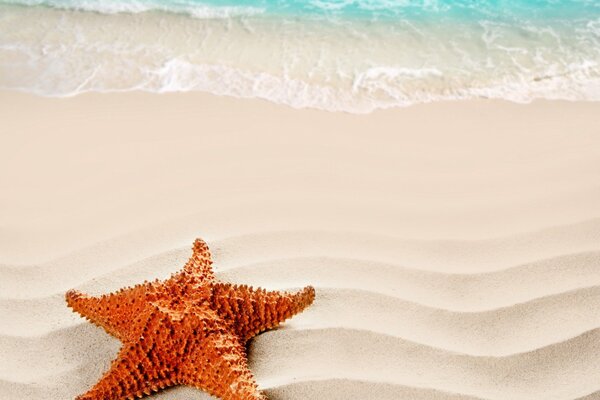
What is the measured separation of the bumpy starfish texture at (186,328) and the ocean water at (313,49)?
2.52 meters

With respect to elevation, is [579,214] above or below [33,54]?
below

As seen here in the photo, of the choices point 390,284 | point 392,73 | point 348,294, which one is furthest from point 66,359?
point 392,73

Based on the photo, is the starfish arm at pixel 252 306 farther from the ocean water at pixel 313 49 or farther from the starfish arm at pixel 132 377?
the ocean water at pixel 313 49

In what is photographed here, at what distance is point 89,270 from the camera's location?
3406mm

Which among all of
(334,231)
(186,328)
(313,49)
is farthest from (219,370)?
(313,49)

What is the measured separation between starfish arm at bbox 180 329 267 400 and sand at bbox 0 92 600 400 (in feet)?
0.38

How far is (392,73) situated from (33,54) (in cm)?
328

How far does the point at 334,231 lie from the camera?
A: 3.65 meters

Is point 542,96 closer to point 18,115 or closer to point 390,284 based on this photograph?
point 390,284

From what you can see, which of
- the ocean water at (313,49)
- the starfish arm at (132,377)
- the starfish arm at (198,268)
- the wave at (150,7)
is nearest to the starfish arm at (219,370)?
the starfish arm at (132,377)

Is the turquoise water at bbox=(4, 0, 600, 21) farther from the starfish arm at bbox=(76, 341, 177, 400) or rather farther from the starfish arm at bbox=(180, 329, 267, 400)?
the starfish arm at bbox=(76, 341, 177, 400)

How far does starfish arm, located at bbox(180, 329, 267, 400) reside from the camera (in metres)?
2.59

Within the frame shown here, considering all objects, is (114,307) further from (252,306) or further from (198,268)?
(252,306)

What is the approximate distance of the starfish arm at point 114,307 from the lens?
2.84m
